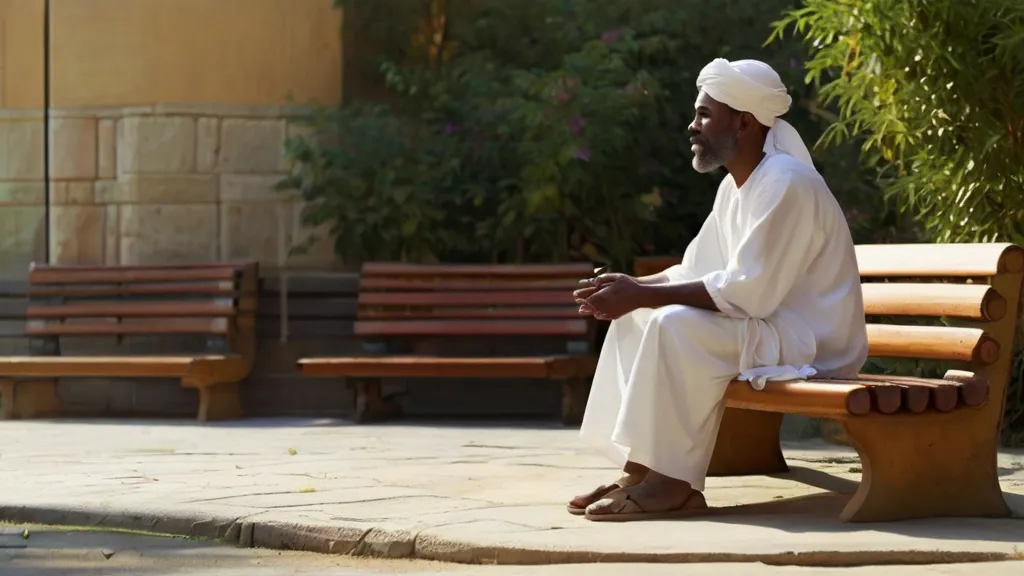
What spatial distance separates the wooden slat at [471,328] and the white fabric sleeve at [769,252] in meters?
3.82

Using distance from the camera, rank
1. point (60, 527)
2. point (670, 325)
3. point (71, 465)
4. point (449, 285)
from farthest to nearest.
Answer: point (449, 285)
point (71, 465)
point (60, 527)
point (670, 325)

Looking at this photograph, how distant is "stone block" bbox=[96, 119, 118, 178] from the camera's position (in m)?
9.88

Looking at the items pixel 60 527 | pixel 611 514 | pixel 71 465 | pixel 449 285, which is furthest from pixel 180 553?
pixel 449 285

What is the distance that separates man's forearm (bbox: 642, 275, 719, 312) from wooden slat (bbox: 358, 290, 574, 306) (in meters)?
3.92

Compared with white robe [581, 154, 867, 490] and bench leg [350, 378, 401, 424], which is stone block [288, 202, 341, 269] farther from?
white robe [581, 154, 867, 490]

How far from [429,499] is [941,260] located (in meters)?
1.80

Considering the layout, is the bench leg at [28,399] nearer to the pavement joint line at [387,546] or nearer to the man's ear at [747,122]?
the pavement joint line at [387,546]

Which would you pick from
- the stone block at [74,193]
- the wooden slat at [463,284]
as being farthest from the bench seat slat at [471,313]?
the stone block at [74,193]

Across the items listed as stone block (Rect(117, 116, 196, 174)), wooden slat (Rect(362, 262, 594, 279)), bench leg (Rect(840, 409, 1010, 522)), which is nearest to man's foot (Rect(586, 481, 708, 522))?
bench leg (Rect(840, 409, 1010, 522))

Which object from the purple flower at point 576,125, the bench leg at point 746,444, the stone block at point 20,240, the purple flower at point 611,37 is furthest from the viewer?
the stone block at point 20,240

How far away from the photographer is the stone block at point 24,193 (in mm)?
10172

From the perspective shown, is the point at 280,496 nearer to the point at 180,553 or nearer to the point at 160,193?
the point at 180,553

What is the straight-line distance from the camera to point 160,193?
974cm

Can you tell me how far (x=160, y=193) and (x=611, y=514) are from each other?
5626mm
